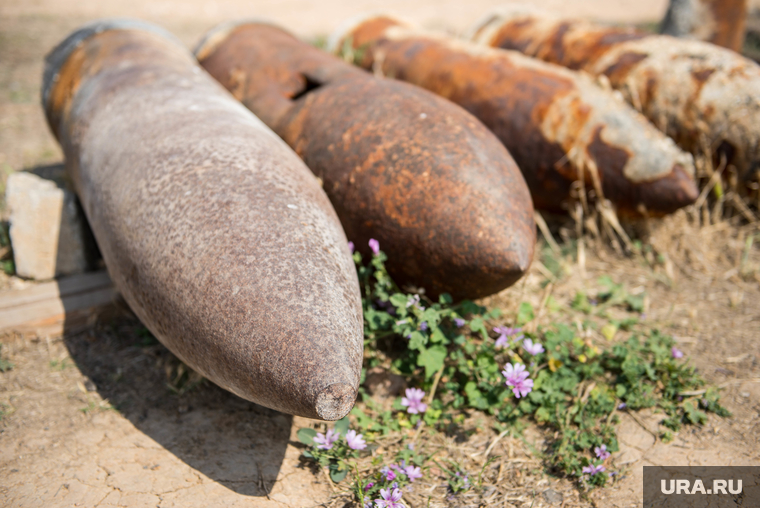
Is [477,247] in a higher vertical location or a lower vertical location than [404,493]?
higher

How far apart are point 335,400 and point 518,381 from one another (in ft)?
2.62

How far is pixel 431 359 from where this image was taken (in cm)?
193

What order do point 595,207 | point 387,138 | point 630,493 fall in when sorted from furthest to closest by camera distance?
point 595,207 < point 387,138 < point 630,493

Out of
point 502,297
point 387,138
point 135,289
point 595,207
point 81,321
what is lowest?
point 81,321

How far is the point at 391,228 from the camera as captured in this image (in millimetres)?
2004

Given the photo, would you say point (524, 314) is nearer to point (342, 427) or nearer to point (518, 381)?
point (518, 381)

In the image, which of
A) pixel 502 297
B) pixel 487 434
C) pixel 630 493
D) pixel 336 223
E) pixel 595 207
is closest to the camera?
pixel 630 493

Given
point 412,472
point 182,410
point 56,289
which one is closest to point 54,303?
point 56,289

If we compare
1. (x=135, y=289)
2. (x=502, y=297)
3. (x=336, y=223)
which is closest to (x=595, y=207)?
(x=502, y=297)

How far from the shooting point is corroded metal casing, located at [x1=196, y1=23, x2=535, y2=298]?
74.1 inches

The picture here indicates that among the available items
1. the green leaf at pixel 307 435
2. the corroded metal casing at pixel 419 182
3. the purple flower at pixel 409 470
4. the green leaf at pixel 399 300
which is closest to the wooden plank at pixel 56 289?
the corroded metal casing at pixel 419 182

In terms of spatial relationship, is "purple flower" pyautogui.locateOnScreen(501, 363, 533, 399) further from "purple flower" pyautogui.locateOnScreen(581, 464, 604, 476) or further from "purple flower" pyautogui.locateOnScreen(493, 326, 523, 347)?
"purple flower" pyautogui.locateOnScreen(581, 464, 604, 476)

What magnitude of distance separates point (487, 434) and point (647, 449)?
0.57 meters

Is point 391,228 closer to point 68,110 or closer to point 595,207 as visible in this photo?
point 595,207
